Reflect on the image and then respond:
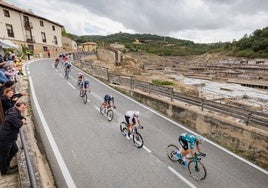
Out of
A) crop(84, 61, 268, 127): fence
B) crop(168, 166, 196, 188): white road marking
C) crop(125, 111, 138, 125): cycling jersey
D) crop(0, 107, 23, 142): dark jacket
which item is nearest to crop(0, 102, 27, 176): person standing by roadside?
crop(0, 107, 23, 142): dark jacket

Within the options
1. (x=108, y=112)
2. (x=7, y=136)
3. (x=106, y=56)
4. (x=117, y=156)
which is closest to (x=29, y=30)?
(x=106, y=56)

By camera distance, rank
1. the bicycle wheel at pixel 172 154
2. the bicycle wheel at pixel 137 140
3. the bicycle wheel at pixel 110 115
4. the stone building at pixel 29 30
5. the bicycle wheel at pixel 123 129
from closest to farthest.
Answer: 1. the bicycle wheel at pixel 172 154
2. the bicycle wheel at pixel 137 140
3. the bicycle wheel at pixel 123 129
4. the bicycle wheel at pixel 110 115
5. the stone building at pixel 29 30

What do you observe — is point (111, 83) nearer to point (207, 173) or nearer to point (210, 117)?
point (210, 117)

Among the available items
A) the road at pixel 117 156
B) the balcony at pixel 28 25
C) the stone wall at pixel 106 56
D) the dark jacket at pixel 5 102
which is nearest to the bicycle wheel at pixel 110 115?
the road at pixel 117 156

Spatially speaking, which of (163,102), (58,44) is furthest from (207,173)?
(58,44)

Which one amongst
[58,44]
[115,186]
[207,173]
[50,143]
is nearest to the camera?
[115,186]

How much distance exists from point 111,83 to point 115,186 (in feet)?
43.7

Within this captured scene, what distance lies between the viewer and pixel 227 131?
8.06 m

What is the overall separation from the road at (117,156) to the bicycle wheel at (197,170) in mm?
160

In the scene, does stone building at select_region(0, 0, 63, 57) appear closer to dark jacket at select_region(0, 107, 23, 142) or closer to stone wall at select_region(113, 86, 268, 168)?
stone wall at select_region(113, 86, 268, 168)

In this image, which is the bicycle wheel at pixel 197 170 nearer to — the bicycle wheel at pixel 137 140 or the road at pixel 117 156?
the road at pixel 117 156

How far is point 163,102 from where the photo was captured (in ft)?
37.9

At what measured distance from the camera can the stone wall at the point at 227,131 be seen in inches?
277

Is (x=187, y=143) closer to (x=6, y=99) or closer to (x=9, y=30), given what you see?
(x=6, y=99)
